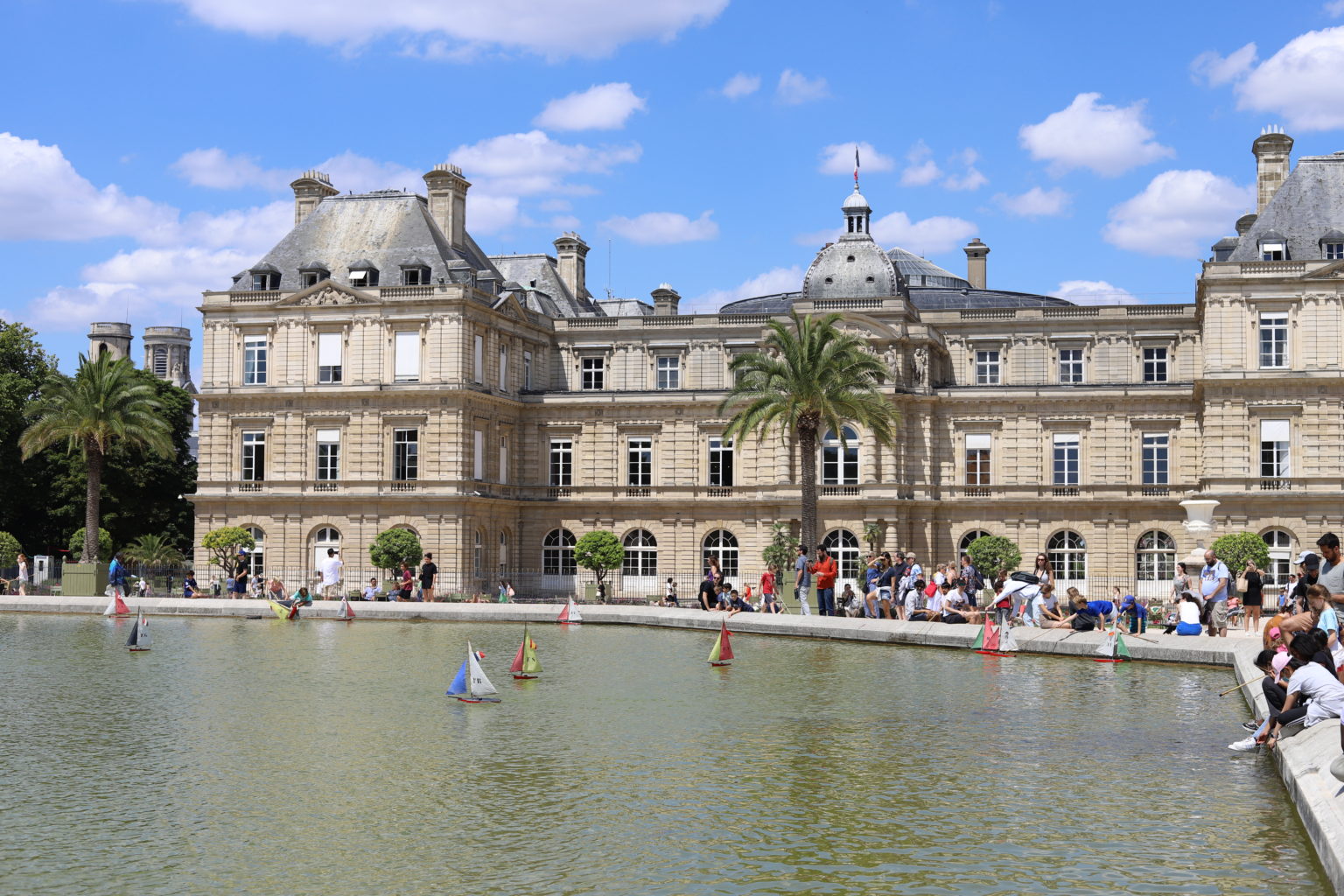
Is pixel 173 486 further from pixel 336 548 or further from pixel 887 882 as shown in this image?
pixel 887 882

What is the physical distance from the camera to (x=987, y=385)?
61.2 m

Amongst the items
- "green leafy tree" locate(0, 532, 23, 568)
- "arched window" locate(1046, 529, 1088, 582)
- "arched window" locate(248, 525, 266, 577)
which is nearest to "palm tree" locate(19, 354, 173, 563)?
"green leafy tree" locate(0, 532, 23, 568)

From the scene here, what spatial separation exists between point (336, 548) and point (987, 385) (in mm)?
26609

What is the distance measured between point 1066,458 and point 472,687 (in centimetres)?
4208

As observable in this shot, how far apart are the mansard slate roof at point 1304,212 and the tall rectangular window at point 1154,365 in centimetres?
632

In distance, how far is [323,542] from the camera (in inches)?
2307

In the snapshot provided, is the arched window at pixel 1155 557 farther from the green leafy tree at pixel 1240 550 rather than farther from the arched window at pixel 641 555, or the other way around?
the arched window at pixel 641 555

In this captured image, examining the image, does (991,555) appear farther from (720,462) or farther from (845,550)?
(720,462)

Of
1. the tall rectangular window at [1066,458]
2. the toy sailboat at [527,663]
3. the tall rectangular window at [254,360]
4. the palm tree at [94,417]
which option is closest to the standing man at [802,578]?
the toy sailboat at [527,663]

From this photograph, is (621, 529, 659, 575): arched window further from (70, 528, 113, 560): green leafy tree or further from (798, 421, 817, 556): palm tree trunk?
(70, 528, 113, 560): green leafy tree

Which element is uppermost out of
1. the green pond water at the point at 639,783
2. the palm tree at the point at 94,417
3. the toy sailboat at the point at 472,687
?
the palm tree at the point at 94,417

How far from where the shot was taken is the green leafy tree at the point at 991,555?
184 ft

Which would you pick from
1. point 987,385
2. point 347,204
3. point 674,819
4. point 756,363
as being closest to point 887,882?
point 674,819

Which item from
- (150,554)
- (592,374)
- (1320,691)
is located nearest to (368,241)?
(592,374)
